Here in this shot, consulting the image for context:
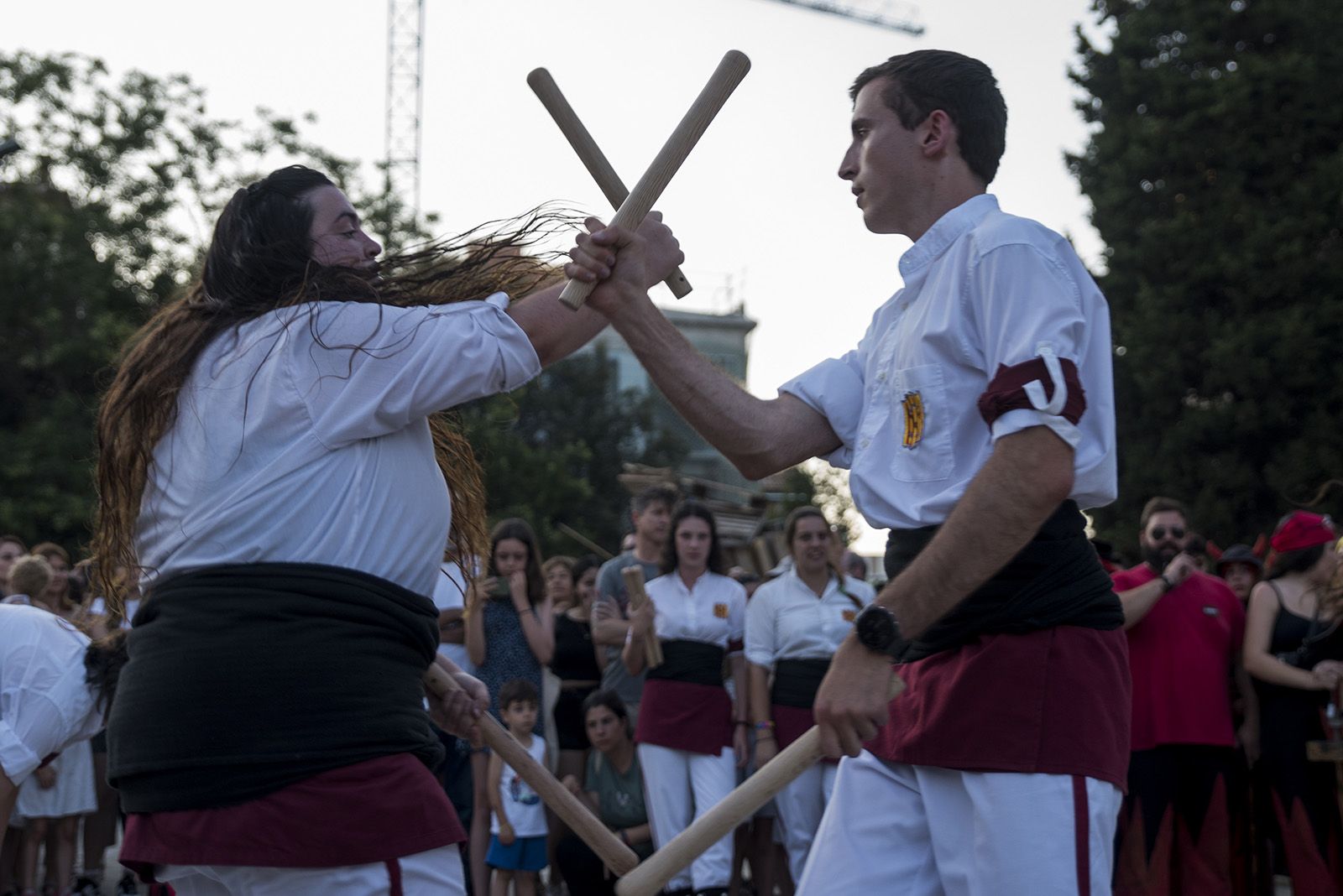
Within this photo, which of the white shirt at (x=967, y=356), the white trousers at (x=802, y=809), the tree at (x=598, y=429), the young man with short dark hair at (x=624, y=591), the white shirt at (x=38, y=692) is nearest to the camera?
the white shirt at (x=967, y=356)

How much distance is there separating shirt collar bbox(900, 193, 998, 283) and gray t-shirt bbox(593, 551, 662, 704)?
6099mm

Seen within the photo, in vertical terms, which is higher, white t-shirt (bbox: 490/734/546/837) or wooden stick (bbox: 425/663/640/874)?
wooden stick (bbox: 425/663/640/874)

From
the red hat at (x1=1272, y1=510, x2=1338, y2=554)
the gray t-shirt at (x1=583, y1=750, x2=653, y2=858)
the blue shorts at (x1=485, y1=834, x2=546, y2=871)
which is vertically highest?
the red hat at (x1=1272, y1=510, x2=1338, y2=554)

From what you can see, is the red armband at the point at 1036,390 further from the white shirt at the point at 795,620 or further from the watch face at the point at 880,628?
the white shirt at the point at 795,620

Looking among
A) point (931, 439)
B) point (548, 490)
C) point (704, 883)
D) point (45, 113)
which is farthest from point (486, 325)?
point (548, 490)

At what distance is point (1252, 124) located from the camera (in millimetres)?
24812

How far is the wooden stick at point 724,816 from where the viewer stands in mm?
2867

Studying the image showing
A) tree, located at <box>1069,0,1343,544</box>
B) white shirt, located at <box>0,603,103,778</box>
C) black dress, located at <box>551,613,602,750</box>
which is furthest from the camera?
tree, located at <box>1069,0,1343,544</box>

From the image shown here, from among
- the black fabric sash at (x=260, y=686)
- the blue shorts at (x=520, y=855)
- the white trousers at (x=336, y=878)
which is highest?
the black fabric sash at (x=260, y=686)

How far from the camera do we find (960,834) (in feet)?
9.53

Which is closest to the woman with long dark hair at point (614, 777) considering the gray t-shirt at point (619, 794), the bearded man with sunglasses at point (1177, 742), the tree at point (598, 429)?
the gray t-shirt at point (619, 794)

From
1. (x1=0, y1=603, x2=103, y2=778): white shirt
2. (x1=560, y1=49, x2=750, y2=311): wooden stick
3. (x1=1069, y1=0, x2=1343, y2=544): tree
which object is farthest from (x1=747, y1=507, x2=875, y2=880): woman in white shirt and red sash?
(x1=1069, y1=0, x2=1343, y2=544): tree

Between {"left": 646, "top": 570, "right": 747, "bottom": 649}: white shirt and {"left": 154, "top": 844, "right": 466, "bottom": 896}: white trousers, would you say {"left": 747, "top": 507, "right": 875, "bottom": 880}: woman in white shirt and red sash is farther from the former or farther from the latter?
{"left": 154, "top": 844, "right": 466, "bottom": 896}: white trousers

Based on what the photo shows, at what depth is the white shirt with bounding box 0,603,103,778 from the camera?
4586 millimetres
